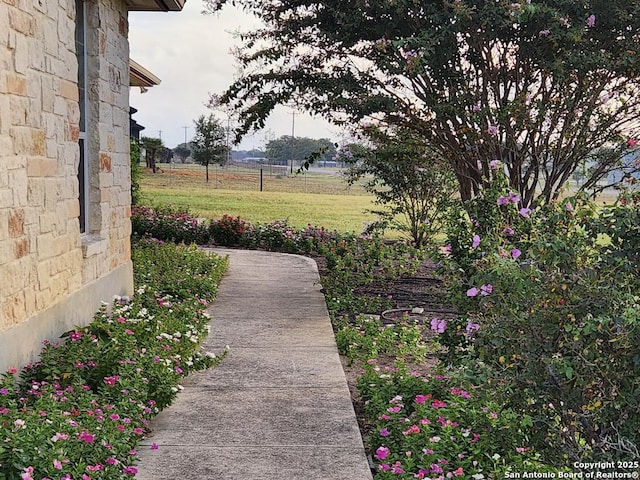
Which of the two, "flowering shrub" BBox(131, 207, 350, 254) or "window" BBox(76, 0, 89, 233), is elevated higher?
"window" BBox(76, 0, 89, 233)

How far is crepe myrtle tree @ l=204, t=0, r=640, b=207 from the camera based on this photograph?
22.4 ft

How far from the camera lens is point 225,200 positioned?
25766mm

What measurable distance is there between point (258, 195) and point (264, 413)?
23.4m

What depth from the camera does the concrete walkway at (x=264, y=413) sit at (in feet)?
11.8

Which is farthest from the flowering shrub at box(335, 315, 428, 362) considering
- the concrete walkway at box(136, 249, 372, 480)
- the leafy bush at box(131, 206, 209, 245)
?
the leafy bush at box(131, 206, 209, 245)

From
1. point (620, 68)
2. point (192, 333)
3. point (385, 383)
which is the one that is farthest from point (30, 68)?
point (620, 68)

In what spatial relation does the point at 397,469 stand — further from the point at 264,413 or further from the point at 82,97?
the point at 82,97

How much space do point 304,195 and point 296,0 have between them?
69.3ft

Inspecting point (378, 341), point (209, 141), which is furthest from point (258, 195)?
point (378, 341)

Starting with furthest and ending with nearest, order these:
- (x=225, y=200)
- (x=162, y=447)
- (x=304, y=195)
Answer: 1. (x=304, y=195)
2. (x=225, y=200)
3. (x=162, y=447)

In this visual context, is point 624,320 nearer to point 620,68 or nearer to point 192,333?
point 192,333

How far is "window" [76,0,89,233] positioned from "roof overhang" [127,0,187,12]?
113cm

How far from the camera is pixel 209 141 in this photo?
29953mm

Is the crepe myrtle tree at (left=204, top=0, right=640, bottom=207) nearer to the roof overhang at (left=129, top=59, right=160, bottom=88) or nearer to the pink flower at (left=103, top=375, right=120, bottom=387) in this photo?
the roof overhang at (left=129, top=59, right=160, bottom=88)
